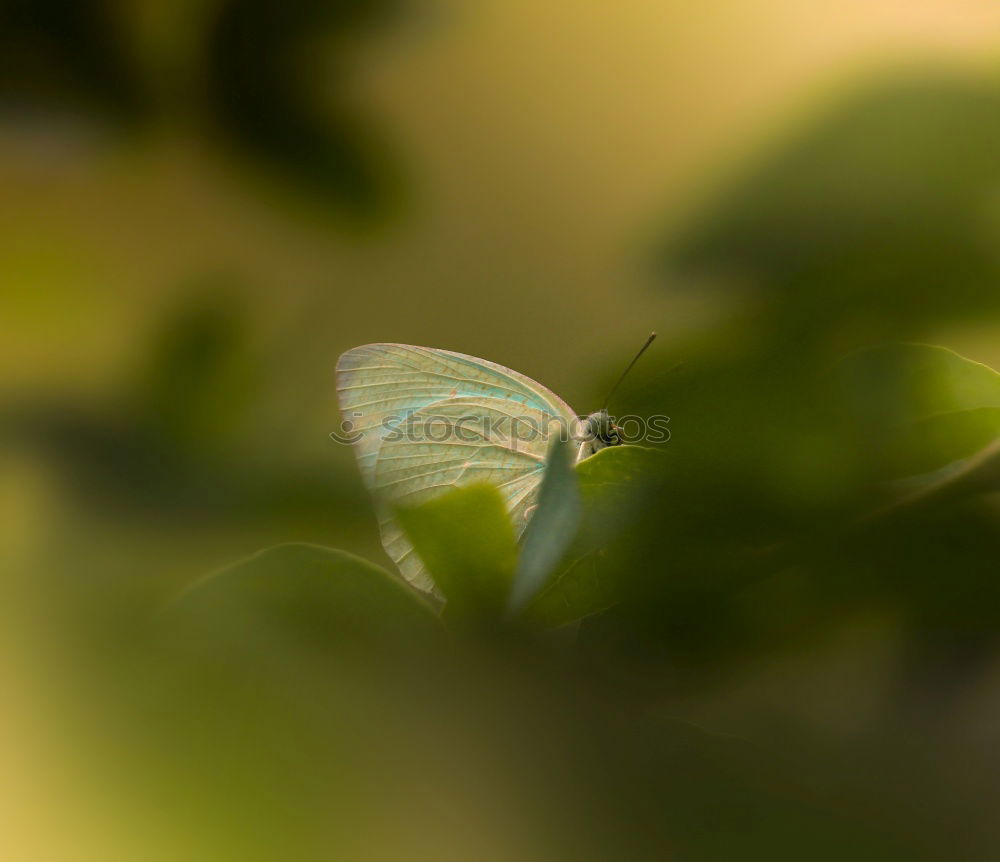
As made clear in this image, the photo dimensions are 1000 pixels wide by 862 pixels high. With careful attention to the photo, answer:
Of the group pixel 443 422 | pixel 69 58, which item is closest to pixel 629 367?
pixel 443 422

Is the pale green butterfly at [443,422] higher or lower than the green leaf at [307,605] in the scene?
higher

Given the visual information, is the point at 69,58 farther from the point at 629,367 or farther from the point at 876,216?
the point at 876,216

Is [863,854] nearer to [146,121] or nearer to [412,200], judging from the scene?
[412,200]

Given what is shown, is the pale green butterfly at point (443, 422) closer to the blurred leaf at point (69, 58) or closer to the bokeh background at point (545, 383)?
the bokeh background at point (545, 383)

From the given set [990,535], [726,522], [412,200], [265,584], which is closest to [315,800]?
[265,584]

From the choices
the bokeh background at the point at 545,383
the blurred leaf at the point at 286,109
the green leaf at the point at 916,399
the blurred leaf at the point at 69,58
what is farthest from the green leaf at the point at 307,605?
the blurred leaf at the point at 69,58

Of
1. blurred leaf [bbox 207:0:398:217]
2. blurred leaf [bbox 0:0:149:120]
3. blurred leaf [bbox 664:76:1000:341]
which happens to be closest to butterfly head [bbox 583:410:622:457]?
blurred leaf [bbox 664:76:1000:341]

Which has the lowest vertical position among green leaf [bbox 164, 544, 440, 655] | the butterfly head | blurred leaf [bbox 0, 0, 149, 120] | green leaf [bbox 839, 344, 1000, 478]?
green leaf [bbox 839, 344, 1000, 478]

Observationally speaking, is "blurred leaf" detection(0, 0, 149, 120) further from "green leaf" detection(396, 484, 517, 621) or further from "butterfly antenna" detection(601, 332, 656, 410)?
"green leaf" detection(396, 484, 517, 621)
